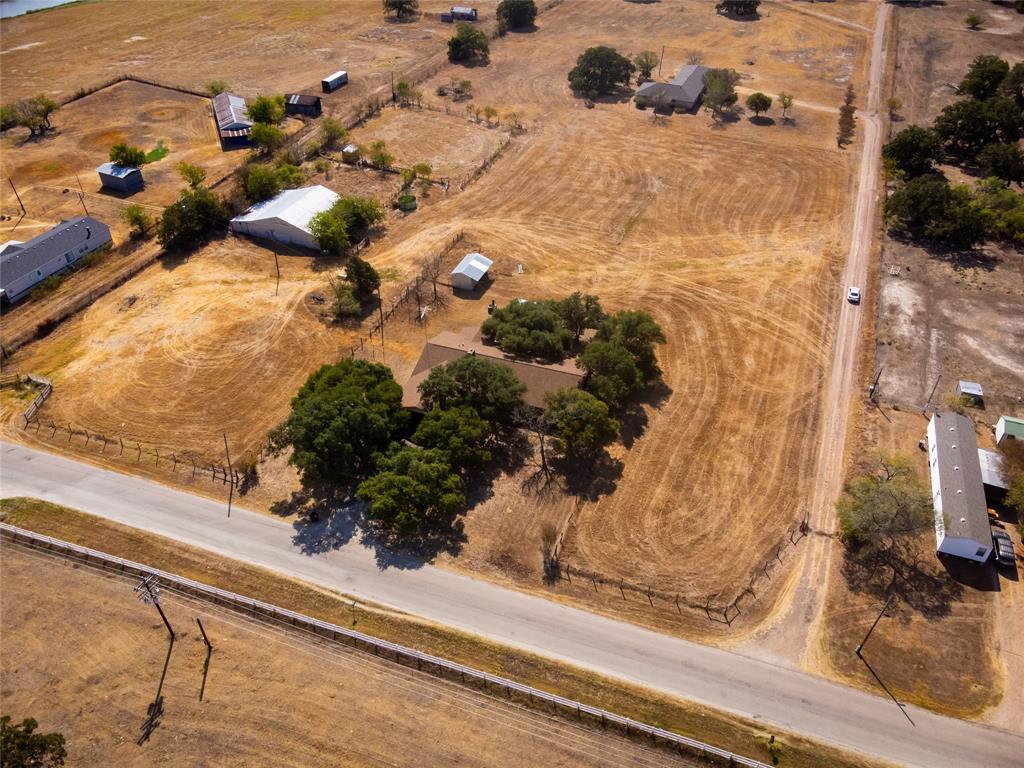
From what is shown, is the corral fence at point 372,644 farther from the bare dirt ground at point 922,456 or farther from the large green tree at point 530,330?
the large green tree at point 530,330

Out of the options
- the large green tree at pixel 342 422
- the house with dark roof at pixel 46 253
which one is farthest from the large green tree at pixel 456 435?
the house with dark roof at pixel 46 253

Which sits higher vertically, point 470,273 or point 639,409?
point 470,273

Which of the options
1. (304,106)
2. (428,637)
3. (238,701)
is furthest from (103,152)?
(428,637)

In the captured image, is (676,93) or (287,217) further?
(676,93)

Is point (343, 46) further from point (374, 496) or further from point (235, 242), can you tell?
point (374, 496)

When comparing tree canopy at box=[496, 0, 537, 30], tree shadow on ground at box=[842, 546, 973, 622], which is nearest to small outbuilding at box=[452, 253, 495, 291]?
tree shadow on ground at box=[842, 546, 973, 622]

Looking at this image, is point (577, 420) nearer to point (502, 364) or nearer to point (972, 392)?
point (502, 364)

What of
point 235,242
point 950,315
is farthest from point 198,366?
point 950,315
